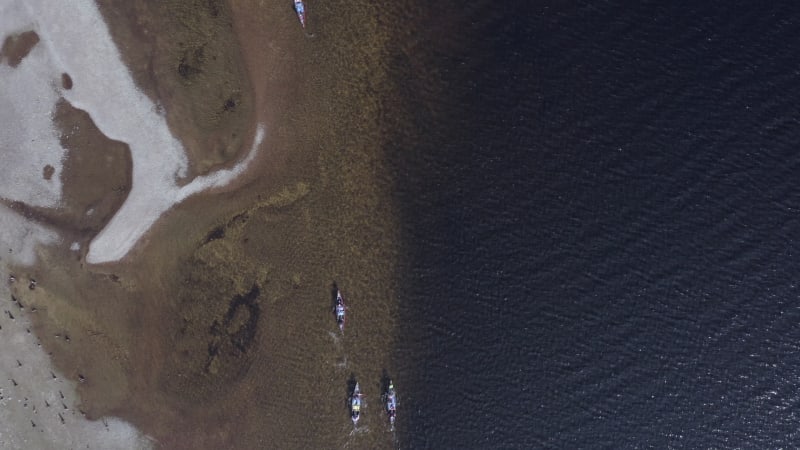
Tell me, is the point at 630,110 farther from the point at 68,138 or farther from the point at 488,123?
the point at 68,138

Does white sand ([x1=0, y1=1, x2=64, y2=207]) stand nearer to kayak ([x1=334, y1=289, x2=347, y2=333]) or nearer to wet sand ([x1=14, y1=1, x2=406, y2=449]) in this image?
wet sand ([x1=14, y1=1, x2=406, y2=449])

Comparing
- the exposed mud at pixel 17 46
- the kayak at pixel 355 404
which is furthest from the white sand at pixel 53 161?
the kayak at pixel 355 404

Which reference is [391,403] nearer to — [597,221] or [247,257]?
[247,257]

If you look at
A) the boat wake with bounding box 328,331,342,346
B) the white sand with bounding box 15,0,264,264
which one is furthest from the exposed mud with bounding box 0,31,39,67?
the boat wake with bounding box 328,331,342,346

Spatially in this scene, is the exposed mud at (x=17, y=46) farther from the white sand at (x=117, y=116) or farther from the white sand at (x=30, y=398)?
the white sand at (x=30, y=398)

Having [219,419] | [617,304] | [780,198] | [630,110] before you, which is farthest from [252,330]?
[780,198]

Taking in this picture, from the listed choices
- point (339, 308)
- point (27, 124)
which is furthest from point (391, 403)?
point (27, 124)

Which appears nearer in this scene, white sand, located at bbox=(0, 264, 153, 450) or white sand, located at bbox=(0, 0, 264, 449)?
white sand, located at bbox=(0, 0, 264, 449)
